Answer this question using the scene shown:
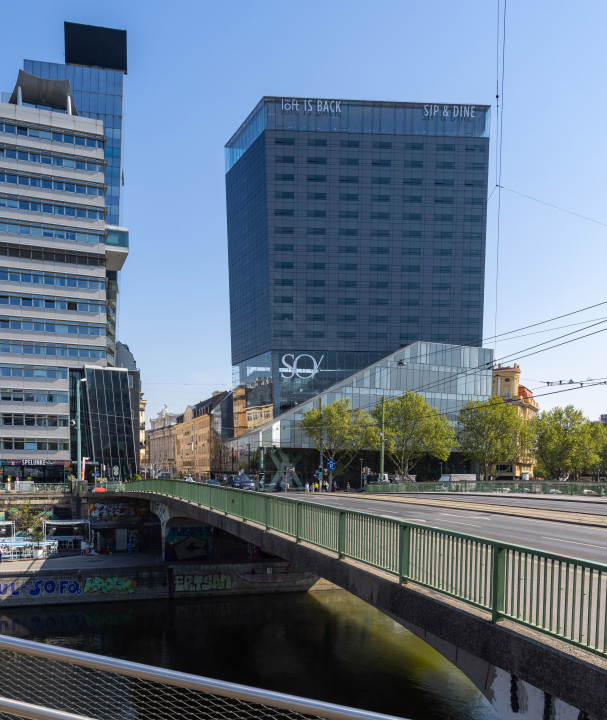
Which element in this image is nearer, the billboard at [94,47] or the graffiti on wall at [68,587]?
the graffiti on wall at [68,587]

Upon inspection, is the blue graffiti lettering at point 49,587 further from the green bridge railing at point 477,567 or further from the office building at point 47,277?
the office building at point 47,277

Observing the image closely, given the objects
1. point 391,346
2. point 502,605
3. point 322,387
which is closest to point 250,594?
point 502,605

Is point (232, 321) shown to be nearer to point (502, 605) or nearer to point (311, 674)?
point (311, 674)

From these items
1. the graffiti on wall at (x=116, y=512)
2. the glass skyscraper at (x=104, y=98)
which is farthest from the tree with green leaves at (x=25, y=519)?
the glass skyscraper at (x=104, y=98)

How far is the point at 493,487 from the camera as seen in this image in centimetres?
5150

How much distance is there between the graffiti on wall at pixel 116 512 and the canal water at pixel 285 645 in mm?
15672

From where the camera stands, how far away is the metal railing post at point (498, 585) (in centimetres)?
780

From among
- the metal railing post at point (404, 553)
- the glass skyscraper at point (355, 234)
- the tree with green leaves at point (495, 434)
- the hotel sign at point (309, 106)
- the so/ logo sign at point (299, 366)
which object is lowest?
the tree with green leaves at point (495, 434)

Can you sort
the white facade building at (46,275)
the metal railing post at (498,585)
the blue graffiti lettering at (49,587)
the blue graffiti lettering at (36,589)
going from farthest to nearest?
the white facade building at (46,275) < the blue graffiti lettering at (49,587) < the blue graffiti lettering at (36,589) < the metal railing post at (498,585)

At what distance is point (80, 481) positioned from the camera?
6081 centimetres

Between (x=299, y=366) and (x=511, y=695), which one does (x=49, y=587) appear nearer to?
(x=511, y=695)

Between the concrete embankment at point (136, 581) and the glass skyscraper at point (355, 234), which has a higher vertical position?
the glass skyscraper at point (355, 234)

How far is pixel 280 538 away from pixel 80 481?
4984 cm

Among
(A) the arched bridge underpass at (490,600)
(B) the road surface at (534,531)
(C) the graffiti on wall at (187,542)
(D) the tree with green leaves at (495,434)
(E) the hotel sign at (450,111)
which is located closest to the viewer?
(A) the arched bridge underpass at (490,600)
